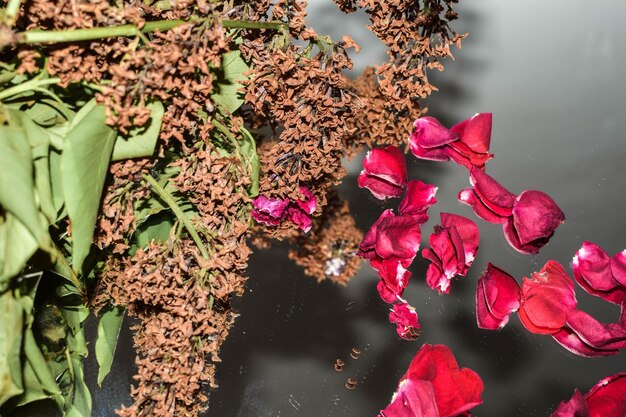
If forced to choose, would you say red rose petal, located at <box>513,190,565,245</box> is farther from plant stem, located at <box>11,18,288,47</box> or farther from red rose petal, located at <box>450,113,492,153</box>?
plant stem, located at <box>11,18,288,47</box>

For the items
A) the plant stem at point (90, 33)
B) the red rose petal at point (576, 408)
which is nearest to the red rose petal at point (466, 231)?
the red rose petal at point (576, 408)

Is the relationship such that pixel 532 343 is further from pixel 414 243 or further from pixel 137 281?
pixel 137 281

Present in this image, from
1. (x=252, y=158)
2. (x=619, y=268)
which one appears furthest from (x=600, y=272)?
(x=252, y=158)

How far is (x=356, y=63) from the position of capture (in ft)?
2.59

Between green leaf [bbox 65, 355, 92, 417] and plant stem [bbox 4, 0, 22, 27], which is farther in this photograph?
green leaf [bbox 65, 355, 92, 417]

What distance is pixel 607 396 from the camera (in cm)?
44

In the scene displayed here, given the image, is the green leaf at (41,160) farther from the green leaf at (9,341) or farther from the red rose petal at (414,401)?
the red rose petal at (414,401)

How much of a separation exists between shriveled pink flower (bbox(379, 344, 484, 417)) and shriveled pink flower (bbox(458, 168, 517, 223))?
95 millimetres

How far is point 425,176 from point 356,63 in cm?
18

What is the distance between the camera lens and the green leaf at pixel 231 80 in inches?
18.8

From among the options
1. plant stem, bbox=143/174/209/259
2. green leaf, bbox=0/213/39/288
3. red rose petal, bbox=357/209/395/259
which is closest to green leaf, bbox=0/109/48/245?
green leaf, bbox=0/213/39/288

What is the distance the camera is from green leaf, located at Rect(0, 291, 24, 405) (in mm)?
355

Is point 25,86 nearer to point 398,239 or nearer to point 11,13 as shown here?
point 11,13

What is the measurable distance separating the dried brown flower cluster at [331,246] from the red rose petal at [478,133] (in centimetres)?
22
